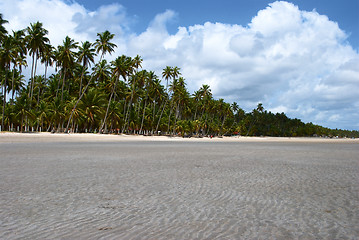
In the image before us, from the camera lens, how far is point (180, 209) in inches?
189

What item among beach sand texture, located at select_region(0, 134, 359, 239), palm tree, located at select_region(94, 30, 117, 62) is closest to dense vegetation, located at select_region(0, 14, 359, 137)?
palm tree, located at select_region(94, 30, 117, 62)

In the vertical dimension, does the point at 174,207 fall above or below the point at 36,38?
below

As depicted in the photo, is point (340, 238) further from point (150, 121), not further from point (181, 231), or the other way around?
point (150, 121)

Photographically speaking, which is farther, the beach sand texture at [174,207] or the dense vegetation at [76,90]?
the dense vegetation at [76,90]

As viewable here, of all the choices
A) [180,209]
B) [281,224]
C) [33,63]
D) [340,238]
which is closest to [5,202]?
[180,209]

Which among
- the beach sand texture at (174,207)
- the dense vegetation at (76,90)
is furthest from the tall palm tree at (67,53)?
the beach sand texture at (174,207)

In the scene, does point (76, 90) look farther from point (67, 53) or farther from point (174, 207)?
point (174, 207)

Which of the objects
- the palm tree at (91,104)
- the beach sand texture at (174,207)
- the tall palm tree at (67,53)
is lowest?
the beach sand texture at (174,207)

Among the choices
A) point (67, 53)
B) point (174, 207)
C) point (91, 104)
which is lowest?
point (174, 207)

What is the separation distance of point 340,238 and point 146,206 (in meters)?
3.06

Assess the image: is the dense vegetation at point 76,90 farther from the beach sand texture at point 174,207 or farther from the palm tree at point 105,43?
the beach sand texture at point 174,207

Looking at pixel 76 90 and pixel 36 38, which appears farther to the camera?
pixel 76 90

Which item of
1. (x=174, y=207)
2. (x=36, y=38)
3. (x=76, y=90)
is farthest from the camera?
(x=76, y=90)

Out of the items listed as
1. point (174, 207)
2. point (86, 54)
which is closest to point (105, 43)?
point (86, 54)
